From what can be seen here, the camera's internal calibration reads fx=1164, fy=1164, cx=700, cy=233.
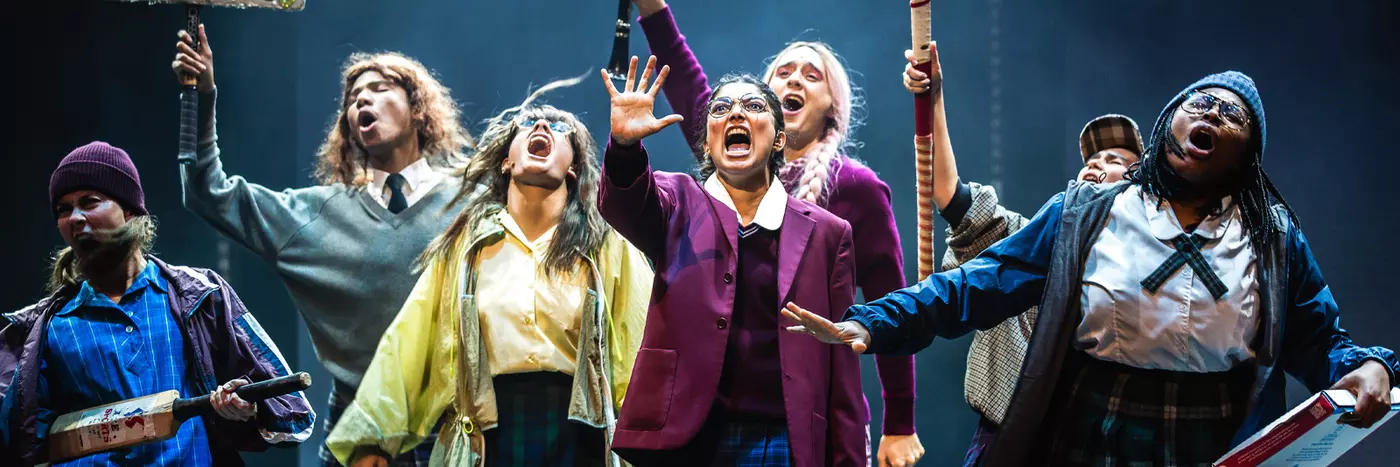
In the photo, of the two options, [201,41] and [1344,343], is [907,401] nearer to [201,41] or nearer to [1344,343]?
[1344,343]

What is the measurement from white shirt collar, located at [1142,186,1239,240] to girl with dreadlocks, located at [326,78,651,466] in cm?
144

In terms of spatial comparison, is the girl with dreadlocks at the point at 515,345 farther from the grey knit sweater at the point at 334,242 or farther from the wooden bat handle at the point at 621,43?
the grey knit sweater at the point at 334,242

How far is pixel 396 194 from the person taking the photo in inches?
167

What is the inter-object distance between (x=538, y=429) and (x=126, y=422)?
3.58 feet

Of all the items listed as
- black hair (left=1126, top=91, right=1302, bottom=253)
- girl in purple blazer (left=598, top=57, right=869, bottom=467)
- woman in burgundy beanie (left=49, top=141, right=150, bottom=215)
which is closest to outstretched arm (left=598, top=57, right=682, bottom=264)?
girl in purple blazer (left=598, top=57, right=869, bottom=467)

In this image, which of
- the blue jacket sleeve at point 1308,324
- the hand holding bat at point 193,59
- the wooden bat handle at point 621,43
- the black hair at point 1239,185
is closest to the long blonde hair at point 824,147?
the wooden bat handle at point 621,43

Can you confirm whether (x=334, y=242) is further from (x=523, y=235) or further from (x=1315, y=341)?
(x=1315, y=341)

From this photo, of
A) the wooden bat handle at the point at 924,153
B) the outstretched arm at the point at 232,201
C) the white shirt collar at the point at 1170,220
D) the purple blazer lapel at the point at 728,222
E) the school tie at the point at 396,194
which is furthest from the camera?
the school tie at the point at 396,194

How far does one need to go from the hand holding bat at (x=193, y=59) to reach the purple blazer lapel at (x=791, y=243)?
2.20m

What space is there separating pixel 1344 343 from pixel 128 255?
3.20m

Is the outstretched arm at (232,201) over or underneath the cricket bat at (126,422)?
over

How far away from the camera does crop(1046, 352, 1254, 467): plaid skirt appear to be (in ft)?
8.35

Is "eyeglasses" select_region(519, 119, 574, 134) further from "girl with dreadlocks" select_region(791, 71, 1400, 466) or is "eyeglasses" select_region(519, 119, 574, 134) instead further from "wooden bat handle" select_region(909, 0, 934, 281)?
"girl with dreadlocks" select_region(791, 71, 1400, 466)

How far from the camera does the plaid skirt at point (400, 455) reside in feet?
12.6
